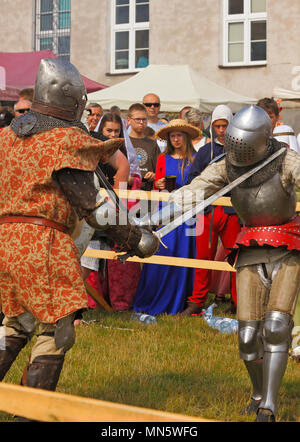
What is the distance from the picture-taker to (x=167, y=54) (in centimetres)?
1812

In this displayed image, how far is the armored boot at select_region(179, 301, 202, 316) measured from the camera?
692 cm

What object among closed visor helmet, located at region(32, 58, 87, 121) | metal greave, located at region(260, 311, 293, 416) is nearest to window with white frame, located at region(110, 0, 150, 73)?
metal greave, located at region(260, 311, 293, 416)

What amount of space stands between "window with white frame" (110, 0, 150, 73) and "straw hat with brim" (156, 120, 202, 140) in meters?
11.8

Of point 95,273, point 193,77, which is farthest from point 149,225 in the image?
point 193,77

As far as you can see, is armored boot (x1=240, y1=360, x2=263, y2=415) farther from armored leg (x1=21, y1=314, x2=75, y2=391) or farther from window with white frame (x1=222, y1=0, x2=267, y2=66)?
window with white frame (x1=222, y1=0, x2=267, y2=66)

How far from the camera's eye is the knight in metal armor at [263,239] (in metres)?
3.95

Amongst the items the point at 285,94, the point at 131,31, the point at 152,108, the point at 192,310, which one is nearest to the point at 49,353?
the point at 192,310

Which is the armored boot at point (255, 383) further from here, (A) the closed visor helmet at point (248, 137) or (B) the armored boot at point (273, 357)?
(A) the closed visor helmet at point (248, 137)

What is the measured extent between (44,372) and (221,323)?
10.6ft

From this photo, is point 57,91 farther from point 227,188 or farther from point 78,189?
point 227,188

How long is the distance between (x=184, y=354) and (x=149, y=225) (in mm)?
1981

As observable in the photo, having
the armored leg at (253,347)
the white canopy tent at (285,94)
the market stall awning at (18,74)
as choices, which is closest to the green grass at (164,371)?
the armored leg at (253,347)

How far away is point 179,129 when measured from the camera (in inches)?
281

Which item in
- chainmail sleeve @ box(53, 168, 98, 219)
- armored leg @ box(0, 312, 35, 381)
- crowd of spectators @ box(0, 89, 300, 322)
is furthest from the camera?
crowd of spectators @ box(0, 89, 300, 322)
